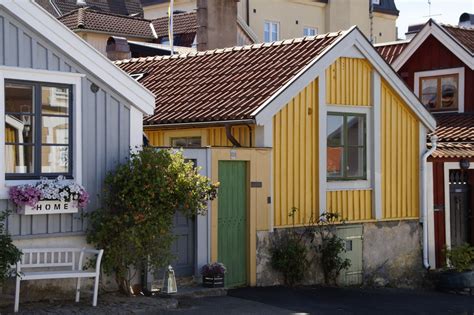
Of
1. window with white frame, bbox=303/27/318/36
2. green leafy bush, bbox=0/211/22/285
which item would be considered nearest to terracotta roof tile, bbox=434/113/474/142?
green leafy bush, bbox=0/211/22/285

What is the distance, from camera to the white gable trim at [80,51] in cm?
1208

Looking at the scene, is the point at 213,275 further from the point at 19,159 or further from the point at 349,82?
the point at 349,82

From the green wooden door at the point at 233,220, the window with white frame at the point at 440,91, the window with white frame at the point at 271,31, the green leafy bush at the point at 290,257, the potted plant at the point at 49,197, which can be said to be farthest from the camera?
the window with white frame at the point at 271,31

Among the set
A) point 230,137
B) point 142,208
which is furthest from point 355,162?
point 142,208

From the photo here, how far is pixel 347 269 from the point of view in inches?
661

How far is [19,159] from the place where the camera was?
12305 millimetres

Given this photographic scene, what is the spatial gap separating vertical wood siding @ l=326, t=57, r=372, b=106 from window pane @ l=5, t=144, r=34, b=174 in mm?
6253

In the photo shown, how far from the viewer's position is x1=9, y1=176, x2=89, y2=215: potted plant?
11.9 metres

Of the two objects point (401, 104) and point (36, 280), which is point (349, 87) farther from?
point (36, 280)

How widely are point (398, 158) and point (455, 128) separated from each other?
3.78m

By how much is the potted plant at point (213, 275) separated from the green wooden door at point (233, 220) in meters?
0.66

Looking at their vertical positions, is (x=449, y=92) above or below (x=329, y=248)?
above

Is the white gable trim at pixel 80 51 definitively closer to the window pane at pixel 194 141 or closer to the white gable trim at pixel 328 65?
the white gable trim at pixel 328 65

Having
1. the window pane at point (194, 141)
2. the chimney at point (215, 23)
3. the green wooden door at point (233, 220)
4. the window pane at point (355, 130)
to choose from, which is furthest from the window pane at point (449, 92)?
the green wooden door at point (233, 220)
